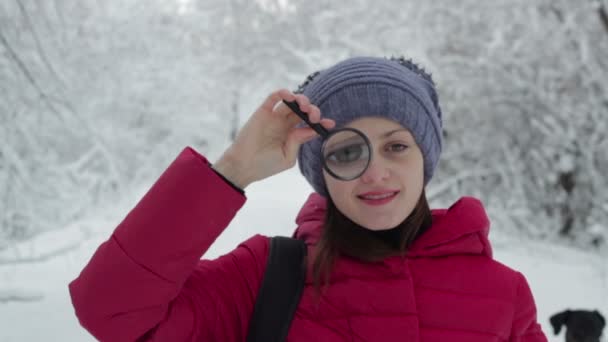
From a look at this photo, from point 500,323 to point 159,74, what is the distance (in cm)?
1121

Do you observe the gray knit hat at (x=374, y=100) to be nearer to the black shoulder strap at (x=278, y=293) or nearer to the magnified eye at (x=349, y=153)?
the magnified eye at (x=349, y=153)

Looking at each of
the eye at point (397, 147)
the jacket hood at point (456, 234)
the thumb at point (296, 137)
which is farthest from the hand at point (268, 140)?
the jacket hood at point (456, 234)

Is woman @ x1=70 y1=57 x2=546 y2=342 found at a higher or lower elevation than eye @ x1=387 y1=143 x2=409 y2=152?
lower

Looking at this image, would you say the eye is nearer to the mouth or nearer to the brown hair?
the mouth

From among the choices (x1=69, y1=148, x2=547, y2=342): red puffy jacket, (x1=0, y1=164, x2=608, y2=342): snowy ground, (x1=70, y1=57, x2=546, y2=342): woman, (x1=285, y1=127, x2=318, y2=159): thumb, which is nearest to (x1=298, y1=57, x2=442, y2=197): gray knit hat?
(x1=70, y1=57, x2=546, y2=342): woman

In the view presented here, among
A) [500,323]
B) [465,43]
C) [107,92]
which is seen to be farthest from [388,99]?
[107,92]

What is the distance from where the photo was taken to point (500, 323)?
138 cm

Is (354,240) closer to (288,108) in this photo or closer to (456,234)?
(456,234)

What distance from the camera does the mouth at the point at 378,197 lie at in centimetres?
138

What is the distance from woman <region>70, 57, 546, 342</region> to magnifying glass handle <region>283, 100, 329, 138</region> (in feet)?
0.04

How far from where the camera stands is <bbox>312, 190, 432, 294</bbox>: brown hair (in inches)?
55.6

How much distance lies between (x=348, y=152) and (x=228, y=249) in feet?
6.83

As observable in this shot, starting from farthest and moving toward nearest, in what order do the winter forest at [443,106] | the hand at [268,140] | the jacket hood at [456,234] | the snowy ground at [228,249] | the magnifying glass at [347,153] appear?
1. the winter forest at [443,106]
2. the snowy ground at [228,249]
3. the jacket hood at [456,234]
4. the magnifying glass at [347,153]
5. the hand at [268,140]

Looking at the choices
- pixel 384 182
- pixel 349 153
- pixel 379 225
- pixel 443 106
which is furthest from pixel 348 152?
pixel 443 106
